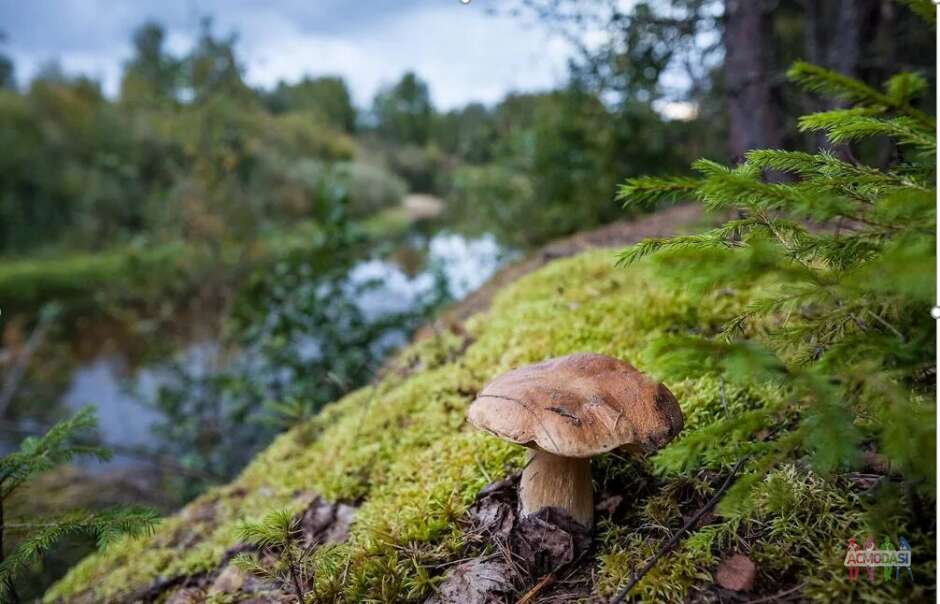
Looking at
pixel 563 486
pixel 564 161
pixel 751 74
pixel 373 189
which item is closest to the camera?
pixel 563 486

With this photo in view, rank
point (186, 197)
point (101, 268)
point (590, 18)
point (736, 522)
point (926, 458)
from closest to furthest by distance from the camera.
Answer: point (926, 458), point (736, 522), point (590, 18), point (186, 197), point (101, 268)

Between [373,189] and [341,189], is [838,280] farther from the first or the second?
[373,189]

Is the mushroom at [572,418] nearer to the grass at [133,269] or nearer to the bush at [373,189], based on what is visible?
the grass at [133,269]

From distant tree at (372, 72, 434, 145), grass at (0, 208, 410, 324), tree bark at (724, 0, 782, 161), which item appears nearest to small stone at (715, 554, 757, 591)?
tree bark at (724, 0, 782, 161)

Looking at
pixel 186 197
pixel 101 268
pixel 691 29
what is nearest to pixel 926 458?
pixel 691 29

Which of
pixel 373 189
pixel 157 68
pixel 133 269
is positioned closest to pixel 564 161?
pixel 133 269

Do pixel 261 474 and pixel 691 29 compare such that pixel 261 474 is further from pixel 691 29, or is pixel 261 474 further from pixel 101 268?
pixel 101 268

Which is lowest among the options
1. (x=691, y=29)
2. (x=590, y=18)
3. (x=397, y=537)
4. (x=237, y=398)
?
(x=237, y=398)
